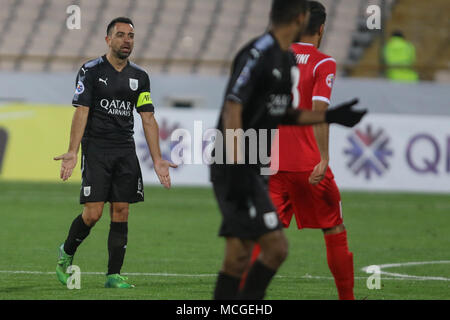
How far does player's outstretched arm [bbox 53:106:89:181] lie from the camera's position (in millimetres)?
8133

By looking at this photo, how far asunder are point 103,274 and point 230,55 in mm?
16482

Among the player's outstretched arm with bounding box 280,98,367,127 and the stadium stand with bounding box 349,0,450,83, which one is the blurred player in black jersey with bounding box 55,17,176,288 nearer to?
the player's outstretched arm with bounding box 280,98,367,127

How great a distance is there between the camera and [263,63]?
19.4 feet

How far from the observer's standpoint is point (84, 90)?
28.2 feet

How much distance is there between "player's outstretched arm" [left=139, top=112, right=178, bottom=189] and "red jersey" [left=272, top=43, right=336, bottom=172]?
1128 mm

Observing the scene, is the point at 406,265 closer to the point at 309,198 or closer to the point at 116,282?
the point at 309,198

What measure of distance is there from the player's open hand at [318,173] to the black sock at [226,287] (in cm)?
166

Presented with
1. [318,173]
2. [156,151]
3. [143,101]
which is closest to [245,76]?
[318,173]

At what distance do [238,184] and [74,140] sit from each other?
292cm

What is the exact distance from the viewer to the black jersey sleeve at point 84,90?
8.59 meters

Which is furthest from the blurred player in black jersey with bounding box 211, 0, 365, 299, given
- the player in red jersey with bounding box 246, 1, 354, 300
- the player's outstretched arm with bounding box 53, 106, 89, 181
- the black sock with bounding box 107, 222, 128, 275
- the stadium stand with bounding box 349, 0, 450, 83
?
the stadium stand with bounding box 349, 0, 450, 83

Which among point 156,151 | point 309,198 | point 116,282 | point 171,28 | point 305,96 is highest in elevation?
point 171,28

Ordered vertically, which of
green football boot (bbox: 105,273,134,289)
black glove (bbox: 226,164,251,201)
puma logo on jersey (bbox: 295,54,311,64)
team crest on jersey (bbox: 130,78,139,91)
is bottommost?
green football boot (bbox: 105,273,134,289)

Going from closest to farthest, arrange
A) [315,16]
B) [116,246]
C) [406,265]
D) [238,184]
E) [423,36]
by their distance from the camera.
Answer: [238,184] < [315,16] < [116,246] < [406,265] < [423,36]
